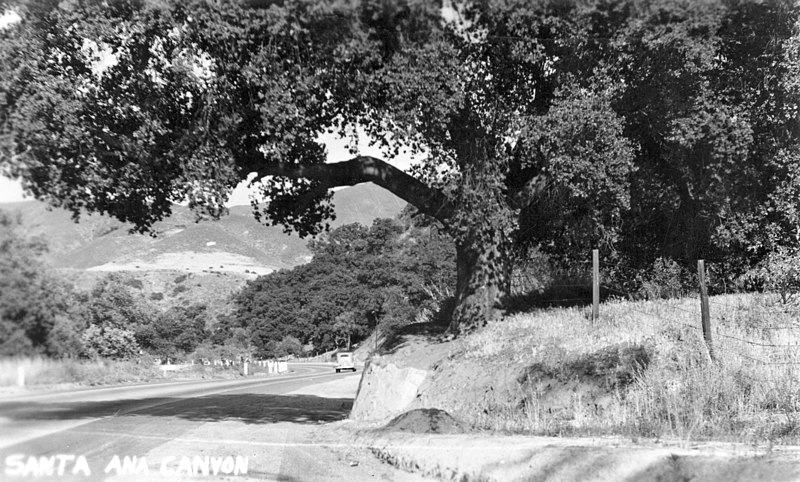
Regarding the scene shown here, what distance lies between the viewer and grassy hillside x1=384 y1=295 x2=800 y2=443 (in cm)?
950

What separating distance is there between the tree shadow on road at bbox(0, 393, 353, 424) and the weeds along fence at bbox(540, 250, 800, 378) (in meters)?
7.59

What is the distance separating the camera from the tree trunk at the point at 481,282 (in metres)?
14.8

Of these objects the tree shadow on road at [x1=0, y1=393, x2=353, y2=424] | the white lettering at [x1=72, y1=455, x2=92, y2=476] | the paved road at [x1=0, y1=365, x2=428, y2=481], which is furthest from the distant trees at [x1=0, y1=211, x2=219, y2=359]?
the tree shadow on road at [x1=0, y1=393, x2=353, y2=424]

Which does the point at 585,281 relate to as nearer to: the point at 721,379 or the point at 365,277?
the point at 721,379

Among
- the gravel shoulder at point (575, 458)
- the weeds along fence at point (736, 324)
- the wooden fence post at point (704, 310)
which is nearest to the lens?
the gravel shoulder at point (575, 458)

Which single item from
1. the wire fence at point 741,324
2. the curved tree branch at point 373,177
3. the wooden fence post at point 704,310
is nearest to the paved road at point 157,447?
the curved tree branch at point 373,177

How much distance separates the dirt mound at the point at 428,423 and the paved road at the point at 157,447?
3.05 ft

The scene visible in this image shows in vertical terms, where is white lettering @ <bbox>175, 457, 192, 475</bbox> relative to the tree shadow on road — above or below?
above

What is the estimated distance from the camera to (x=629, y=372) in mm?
11172

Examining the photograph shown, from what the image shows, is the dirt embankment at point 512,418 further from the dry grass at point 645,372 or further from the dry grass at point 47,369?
the dry grass at point 47,369

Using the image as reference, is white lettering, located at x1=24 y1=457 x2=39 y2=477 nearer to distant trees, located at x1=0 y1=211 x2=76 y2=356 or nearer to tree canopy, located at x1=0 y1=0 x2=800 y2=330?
distant trees, located at x1=0 y1=211 x2=76 y2=356

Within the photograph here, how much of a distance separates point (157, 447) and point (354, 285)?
79.6 metres

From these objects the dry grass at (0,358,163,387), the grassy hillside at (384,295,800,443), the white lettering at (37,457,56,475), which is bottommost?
the white lettering at (37,457,56,475)

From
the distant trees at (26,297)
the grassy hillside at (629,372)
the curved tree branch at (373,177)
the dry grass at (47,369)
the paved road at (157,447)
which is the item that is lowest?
the paved road at (157,447)
